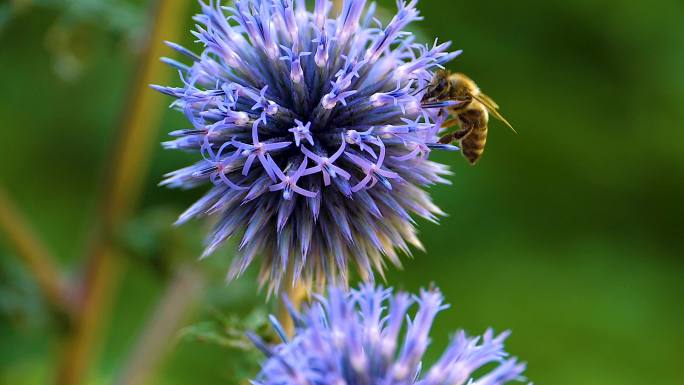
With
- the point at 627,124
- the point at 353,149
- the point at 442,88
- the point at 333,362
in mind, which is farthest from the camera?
the point at 627,124

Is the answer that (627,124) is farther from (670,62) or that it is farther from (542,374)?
(542,374)

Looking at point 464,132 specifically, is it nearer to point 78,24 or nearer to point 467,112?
point 467,112

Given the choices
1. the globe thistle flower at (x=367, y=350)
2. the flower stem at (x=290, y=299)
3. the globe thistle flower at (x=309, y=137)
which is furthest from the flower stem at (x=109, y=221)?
the globe thistle flower at (x=367, y=350)

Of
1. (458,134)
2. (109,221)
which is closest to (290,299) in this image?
(458,134)

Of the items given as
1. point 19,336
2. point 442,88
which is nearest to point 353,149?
point 442,88

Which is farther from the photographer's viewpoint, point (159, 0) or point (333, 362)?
point (159, 0)
